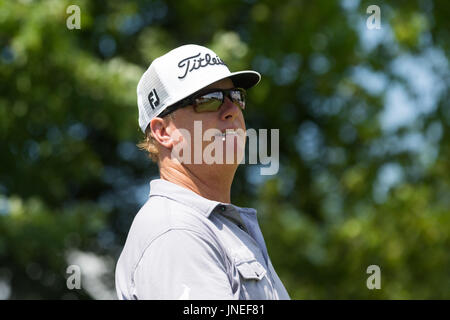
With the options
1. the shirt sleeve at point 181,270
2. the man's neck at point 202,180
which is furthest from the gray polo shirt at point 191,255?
the man's neck at point 202,180

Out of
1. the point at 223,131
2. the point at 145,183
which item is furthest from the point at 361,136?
the point at 223,131

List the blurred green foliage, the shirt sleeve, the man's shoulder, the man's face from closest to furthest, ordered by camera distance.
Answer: the shirt sleeve, the man's shoulder, the man's face, the blurred green foliage

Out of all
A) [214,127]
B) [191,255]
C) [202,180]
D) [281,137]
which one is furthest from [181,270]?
[281,137]

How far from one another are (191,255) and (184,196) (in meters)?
0.37

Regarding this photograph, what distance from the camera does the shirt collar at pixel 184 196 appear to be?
2.29m

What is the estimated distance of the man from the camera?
6.60ft

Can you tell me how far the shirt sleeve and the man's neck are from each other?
1.46 feet

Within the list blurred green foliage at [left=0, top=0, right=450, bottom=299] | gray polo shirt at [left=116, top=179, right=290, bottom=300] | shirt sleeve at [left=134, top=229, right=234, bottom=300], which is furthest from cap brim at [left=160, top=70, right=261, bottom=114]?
blurred green foliage at [left=0, top=0, right=450, bottom=299]

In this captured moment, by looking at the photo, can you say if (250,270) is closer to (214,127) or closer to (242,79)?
(214,127)

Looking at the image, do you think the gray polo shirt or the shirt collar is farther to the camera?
the shirt collar

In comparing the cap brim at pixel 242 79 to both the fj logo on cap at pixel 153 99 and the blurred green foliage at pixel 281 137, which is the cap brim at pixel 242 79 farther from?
the blurred green foliage at pixel 281 137

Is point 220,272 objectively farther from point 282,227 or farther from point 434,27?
point 434,27

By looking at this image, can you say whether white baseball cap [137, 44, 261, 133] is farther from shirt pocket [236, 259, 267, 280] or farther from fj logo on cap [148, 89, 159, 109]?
shirt pocket [236, 259, 267, 280]

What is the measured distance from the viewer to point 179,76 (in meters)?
2.56
